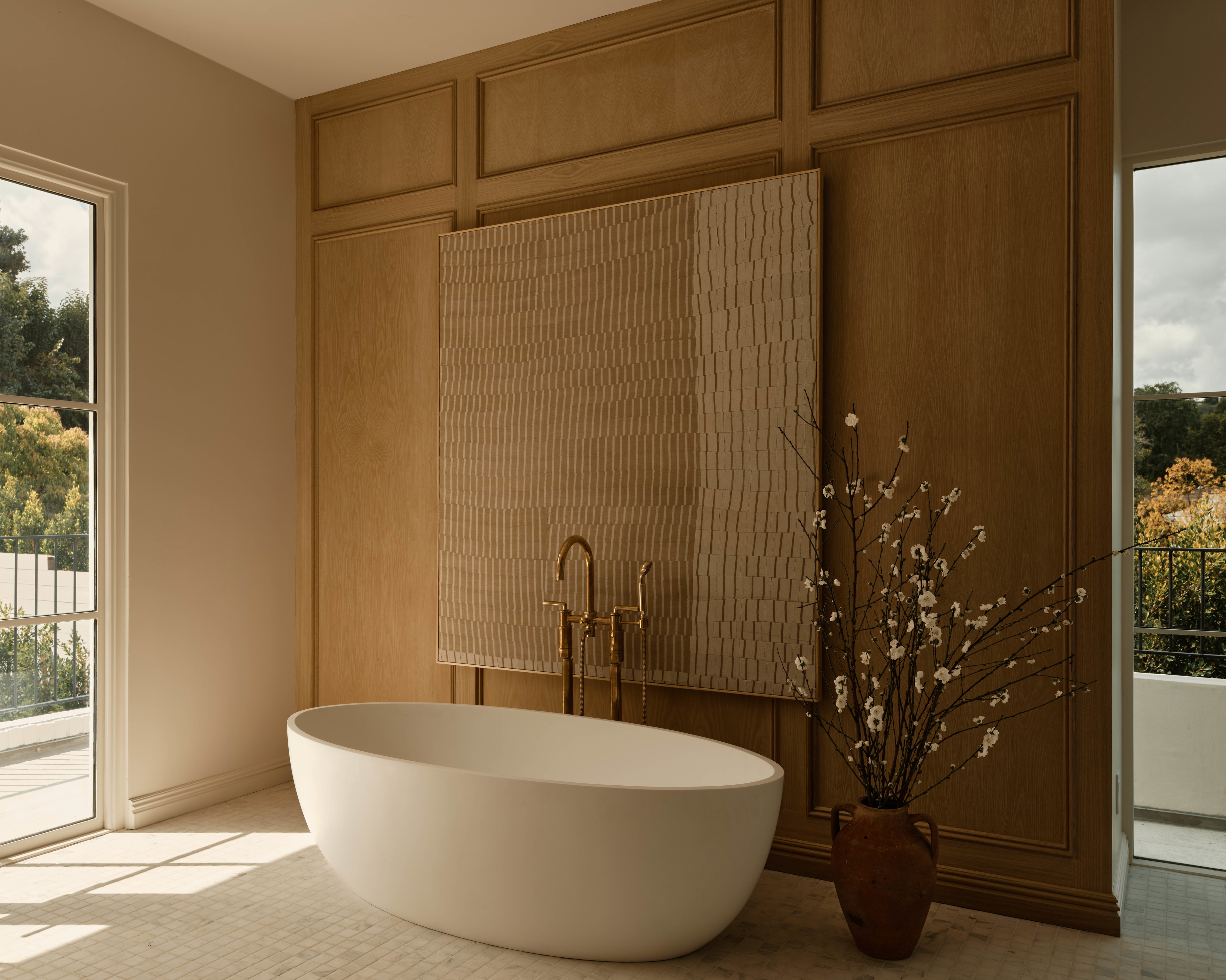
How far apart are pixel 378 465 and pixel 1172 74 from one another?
302 centimetres

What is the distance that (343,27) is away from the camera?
3.21 meters

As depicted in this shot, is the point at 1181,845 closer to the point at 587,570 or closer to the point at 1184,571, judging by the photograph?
the point at 1184,571

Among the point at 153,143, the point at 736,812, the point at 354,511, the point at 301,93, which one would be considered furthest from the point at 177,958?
the point at 301,93

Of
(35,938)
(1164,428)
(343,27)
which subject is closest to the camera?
(35,938)

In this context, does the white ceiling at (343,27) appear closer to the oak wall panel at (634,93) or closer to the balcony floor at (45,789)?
the oak wall panel at (634,93)

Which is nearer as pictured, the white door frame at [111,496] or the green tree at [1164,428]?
the green tree at [1164,428]

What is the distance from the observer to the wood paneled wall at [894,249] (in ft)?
7.96

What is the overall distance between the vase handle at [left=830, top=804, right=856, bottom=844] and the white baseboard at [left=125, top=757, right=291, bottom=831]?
2325mm

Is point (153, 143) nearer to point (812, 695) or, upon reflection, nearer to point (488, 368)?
point (488, 368)

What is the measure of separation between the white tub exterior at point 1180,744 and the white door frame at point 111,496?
339cm

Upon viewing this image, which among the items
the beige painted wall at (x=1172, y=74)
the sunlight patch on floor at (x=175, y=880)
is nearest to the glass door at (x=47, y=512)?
the sunlight patch on floor at (x=175, y=880)

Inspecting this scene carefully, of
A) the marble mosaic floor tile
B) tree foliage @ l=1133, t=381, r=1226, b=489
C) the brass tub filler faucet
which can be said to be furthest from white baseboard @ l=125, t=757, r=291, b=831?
tree foliage @ l=1133, t=381, r=1226, b=489

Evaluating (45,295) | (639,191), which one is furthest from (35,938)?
(639,191)

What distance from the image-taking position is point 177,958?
2.21 metres
